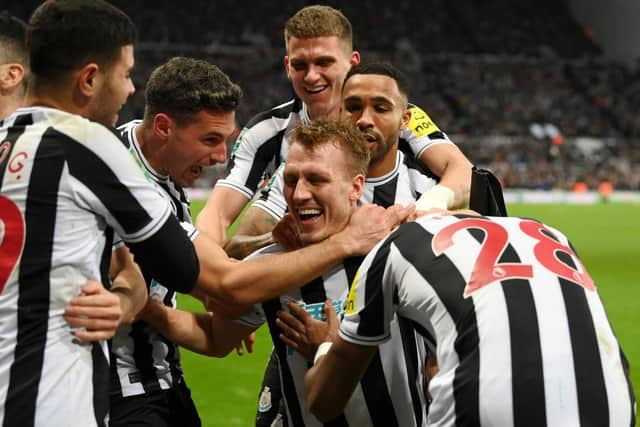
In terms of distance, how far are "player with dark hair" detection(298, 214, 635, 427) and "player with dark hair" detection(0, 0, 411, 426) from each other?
2.15 ft

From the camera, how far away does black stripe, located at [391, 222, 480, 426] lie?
100 inches

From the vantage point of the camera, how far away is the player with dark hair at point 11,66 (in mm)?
4035

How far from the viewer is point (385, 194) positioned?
4.34 m

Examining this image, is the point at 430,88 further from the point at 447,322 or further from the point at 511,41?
the point at 447,322

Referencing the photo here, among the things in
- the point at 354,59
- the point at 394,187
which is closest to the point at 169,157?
the point at 394,187

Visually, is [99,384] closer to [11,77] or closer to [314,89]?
[11,77]

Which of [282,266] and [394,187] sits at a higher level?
[394,187]

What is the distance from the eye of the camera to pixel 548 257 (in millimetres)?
2699

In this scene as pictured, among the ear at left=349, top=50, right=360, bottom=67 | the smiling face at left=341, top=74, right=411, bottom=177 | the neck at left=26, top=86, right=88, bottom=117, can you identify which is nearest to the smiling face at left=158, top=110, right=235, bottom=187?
the smiling face at left=341, top=74, right=411, bottom=177

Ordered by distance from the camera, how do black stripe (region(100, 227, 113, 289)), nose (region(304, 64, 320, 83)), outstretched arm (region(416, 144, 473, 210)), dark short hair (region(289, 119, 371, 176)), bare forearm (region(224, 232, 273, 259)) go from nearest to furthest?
black stripe (region(100, 227, 113, 289)) → dark short hair (region(289, 119, 371, 176)) → bare forearm (region(224, 232, 273, 259)) → outstretched arm (region(416, 144, 473, 210)) → nose (region(304, 64, 320, 83))

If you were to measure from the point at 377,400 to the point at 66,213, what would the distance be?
55.0 inches

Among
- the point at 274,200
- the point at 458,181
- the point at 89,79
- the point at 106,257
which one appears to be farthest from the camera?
the point at 274,200

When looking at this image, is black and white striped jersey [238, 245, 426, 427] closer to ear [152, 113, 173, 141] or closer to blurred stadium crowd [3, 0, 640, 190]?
ear [152, 113, 173, 141]

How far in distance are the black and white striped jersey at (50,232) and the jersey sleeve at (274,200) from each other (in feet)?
7.93
